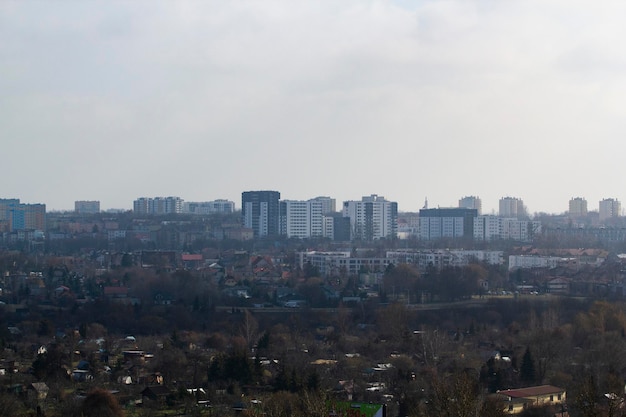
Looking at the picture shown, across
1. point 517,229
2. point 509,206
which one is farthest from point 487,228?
point 509,206

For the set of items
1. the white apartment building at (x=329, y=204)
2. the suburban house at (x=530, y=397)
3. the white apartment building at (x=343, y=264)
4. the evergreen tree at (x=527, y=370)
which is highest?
the white apartment building at (x=329, y=204)

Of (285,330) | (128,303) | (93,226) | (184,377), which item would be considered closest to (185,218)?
(93,226)

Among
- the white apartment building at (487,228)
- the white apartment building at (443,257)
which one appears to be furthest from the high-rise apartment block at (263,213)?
the white apartment building at (443,257)

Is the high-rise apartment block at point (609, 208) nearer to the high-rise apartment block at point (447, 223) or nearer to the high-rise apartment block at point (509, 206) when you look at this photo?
the high-rise apartment block at point (509, 206)

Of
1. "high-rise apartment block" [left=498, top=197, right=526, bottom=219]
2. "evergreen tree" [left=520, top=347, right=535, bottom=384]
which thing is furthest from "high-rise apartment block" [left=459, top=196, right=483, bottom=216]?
"evergreen tree" [left=520, top=347, right=535, bottom=384]

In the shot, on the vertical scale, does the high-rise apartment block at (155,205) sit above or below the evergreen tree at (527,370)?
above

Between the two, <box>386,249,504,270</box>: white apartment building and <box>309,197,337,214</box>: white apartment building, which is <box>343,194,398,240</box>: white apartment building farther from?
<box>386,249,504,270</box>: white apartment building
